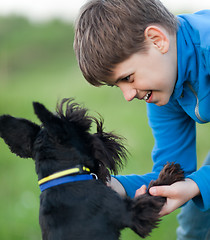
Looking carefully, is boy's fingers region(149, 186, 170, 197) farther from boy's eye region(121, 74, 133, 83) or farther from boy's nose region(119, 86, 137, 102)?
boy's eye region(121, 74, 133, 83)

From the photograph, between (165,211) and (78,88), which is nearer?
(165,211)

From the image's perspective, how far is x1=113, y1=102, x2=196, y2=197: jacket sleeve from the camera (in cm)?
328

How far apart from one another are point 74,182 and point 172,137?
52.2 inches

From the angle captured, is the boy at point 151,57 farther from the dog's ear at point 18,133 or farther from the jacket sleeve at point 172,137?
the dog's ear at point 18,133

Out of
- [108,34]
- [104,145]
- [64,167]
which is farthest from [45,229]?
[108,34]

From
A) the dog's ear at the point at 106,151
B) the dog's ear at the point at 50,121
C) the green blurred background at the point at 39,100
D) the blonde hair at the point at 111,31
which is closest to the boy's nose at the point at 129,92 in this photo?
the blonde hair at the point at 111,31

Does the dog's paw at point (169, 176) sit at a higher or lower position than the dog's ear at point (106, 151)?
lower

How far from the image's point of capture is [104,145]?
245 centimetres

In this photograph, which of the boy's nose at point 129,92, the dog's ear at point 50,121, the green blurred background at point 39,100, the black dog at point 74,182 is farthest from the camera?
the green blurred background at point 39,100

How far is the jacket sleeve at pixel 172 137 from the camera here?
328 centimetres

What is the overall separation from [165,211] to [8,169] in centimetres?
406

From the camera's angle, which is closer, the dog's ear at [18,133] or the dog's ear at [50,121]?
the dog's ear at [50,121]

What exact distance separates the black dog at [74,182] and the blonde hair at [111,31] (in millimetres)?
375

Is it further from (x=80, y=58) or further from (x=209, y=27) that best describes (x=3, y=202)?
(x=209, y=27)
